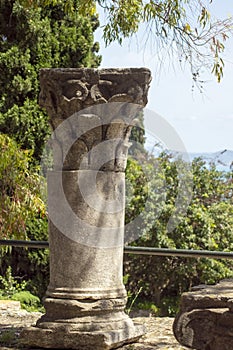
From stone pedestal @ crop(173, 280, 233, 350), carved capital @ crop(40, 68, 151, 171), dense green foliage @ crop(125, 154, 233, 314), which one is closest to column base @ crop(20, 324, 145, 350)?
carved capital @ crop(40, 68, 151, 171)

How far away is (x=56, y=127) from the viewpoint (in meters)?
5.36

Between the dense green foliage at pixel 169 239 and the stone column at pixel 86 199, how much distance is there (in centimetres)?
744

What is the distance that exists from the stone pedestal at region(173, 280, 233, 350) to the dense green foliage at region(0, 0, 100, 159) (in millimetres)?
7663

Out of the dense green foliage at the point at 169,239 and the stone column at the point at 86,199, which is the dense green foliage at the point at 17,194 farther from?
the dense green foliage at the point at 169,239

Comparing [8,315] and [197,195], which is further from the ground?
[197,195]

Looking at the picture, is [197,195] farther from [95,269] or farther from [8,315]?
[95,269]

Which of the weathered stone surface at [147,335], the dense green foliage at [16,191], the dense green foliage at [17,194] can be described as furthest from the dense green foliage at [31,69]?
the weathered stone surface at [147,335]

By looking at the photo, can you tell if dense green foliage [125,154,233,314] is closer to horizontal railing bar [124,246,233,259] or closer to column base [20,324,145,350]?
horizontal railing bar [124,246,233,259]

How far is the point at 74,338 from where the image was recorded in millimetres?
5086

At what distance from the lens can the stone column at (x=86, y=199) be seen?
5.18 m

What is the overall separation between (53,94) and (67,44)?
6623mm

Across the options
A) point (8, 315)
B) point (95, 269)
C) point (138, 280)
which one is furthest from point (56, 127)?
point (138, 280)

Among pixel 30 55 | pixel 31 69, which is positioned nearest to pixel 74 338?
pixel 31 69

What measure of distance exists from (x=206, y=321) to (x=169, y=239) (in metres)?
9.41
